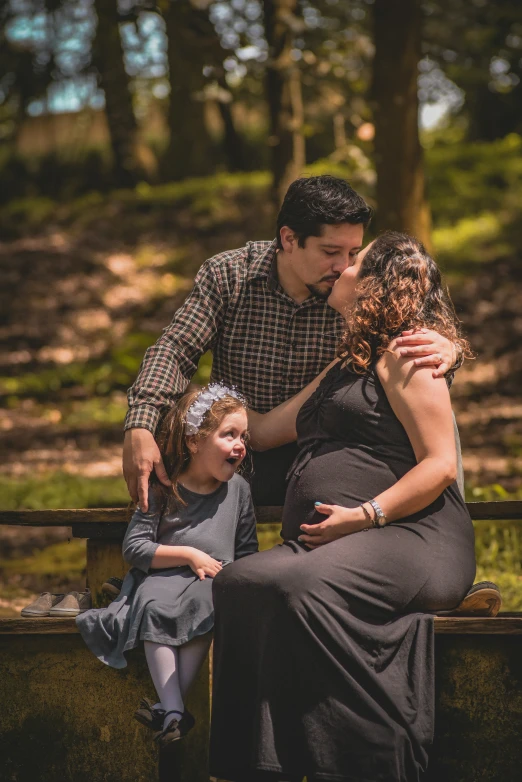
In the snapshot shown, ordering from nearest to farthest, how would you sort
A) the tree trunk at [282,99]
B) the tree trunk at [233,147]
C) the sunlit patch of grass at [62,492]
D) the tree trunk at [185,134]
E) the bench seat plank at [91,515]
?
the bench seat plank at [91,515] → the sunlit patch of grass at [62,492] → the tree trunk at [282,99] → the tree trunk at [185,134] → the tree trunk at [233,147]

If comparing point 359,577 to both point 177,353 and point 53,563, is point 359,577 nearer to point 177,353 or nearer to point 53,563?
point 177,353

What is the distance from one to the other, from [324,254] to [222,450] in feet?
3.27

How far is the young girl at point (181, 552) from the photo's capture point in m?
3.14

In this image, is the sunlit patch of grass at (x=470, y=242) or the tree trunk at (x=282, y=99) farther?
the sunlit patch of grass at (x=470, y=242)

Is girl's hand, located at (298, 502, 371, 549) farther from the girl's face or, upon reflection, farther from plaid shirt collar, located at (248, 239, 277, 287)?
plaid shirt collar, located at (248, 239, 277, 287)

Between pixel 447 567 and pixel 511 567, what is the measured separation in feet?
9.17

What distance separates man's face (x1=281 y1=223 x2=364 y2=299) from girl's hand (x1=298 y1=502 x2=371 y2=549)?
1.18m

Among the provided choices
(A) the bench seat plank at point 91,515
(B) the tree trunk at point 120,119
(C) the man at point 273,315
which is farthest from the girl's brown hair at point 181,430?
(B) the tree trunk at point 120,119

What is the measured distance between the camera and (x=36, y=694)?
11.4ft

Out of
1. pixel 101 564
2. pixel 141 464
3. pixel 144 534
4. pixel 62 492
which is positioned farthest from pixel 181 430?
pixel 62 492

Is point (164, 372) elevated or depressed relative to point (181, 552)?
elevated

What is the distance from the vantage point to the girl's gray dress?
10.4ft

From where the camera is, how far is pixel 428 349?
323 cm

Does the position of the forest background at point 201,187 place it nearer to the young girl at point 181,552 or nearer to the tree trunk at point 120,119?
the tree trunk at point 120,119
